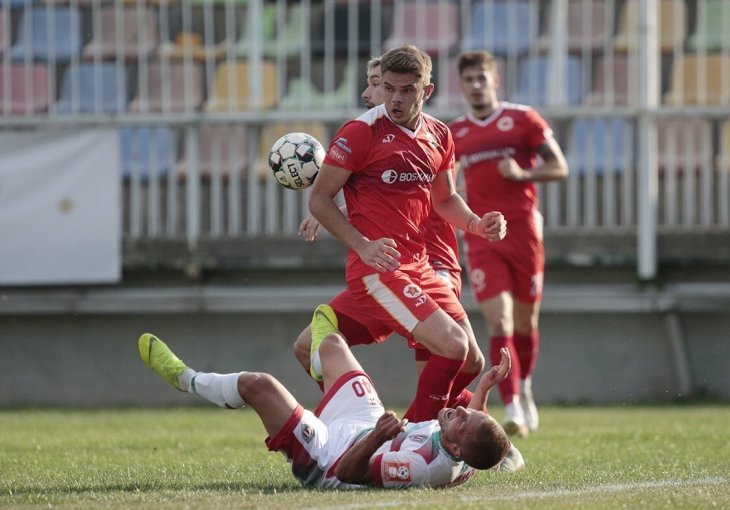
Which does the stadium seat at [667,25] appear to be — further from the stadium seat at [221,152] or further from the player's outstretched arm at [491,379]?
the player's outstretched arm at [491,379]

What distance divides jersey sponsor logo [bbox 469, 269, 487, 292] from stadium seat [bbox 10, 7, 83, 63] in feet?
18.5

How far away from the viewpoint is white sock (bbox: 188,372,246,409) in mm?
7008

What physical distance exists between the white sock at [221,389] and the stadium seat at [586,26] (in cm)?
847

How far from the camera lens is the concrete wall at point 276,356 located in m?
14.1

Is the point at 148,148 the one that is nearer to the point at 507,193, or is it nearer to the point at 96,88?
the point at 96,88

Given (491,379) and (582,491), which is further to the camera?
(491,379)

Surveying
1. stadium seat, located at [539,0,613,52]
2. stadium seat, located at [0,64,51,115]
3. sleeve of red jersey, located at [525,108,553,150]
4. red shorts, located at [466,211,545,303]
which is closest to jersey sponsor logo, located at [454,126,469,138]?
sleeve of red jersey, located at [525,108,553,150]

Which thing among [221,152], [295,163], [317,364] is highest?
[295,163]

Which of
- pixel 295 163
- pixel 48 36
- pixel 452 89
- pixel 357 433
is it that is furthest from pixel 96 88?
pixel 357 433

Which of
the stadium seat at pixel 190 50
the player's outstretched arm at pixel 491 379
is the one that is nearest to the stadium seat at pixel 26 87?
the stadium seat at pixel 190 50

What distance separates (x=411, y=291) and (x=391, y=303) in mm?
120

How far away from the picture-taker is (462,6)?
1484 centimetres

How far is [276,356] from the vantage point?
1413 centimetres

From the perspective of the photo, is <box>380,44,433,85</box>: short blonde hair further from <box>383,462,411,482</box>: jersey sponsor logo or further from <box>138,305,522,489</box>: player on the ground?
<box>383,462,411,482</box>: jersey sponsor logo
